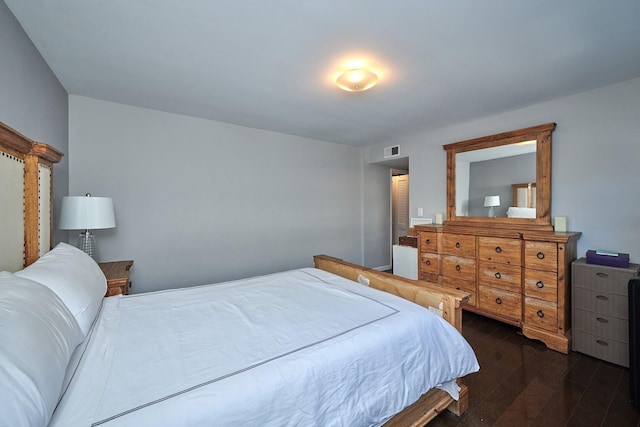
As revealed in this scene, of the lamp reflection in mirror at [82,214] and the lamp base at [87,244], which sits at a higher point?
the lamp reflection in mirror at [82,214]

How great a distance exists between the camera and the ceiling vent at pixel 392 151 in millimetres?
4312

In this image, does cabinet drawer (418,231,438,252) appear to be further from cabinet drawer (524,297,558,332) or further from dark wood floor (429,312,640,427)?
dark wood floor (429,312,640,427)

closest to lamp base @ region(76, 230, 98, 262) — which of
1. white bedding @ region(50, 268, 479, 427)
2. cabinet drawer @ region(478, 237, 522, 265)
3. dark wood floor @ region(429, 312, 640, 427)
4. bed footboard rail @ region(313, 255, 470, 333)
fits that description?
white bedding @ region(50, 268, 479, 427)

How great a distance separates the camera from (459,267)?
314 centimetres

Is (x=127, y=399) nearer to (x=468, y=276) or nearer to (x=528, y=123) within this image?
(x=468, y=276)

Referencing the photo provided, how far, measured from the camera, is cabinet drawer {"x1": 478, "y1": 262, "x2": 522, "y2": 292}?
269 cm

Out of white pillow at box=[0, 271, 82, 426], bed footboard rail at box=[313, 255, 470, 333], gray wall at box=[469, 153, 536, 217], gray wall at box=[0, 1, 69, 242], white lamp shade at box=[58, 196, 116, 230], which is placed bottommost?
bed footboard rail at box=[313, 255, 470, 333]

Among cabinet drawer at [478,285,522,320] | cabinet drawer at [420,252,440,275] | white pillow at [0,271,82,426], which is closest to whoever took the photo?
white pillow at [0,271,82,426]

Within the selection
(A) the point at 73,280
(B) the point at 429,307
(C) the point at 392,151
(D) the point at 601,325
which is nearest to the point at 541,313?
(D) the point at 601,325

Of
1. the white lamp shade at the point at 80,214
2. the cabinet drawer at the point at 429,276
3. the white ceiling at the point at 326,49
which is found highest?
the white ceiling at the point at 326,49

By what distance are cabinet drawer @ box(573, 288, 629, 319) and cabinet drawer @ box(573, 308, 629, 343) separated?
0.13 feet

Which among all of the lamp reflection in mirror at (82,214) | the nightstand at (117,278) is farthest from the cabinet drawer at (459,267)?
the lamp reflection in mirror at (82,214)

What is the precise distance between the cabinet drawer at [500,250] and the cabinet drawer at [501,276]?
60 millimetres

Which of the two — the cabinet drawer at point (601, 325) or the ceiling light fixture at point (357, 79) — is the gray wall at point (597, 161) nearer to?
the cabinet drawer at point (601, 325)
